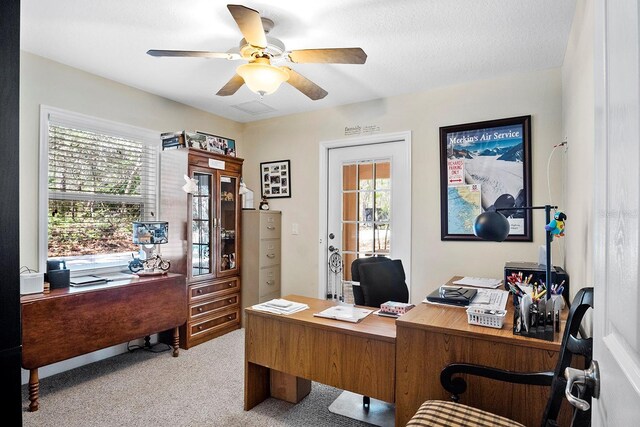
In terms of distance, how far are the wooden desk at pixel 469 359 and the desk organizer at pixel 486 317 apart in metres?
0.03

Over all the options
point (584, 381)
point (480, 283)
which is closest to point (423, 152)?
point (480, 283)

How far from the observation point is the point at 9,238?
2.69ft

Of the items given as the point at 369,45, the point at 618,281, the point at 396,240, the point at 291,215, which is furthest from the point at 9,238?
the point at 291,215

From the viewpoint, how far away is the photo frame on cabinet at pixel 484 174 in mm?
2986

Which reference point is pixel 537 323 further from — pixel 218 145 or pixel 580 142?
pixel 218 145

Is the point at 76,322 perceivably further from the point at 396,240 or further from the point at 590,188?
the point at 590,188

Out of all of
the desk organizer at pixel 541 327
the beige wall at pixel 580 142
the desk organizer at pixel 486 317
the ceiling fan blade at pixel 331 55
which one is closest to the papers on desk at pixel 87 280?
the ceiling fan blade at pixel 331 55

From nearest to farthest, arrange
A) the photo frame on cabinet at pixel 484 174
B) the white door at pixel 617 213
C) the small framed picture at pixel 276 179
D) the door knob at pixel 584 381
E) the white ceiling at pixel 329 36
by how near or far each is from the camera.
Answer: the white door at pixel 617 213 < the door knob at pixel 584 381 < the white ceiling at pixel 329 36 < the photo frame on cabinet at pixel 484 174 < the small framed picture at pixel 276 179

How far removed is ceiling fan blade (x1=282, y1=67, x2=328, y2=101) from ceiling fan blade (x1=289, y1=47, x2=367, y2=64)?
176mm

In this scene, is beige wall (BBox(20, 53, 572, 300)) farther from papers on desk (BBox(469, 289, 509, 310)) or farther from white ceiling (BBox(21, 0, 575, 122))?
papers on desk (BBox(469, 289, 509, 310))

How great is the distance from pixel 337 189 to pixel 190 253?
5.45 feet

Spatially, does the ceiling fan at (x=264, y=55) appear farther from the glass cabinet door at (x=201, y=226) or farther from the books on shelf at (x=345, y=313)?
the glass cabinet door at (x=201, y=226)

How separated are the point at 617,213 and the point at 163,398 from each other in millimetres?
2734

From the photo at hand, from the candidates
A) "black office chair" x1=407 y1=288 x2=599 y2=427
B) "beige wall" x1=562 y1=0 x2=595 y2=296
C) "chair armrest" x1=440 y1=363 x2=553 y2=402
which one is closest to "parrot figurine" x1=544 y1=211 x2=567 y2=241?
"beige wall" x1=562 y1=0 x2=595 y2=296
